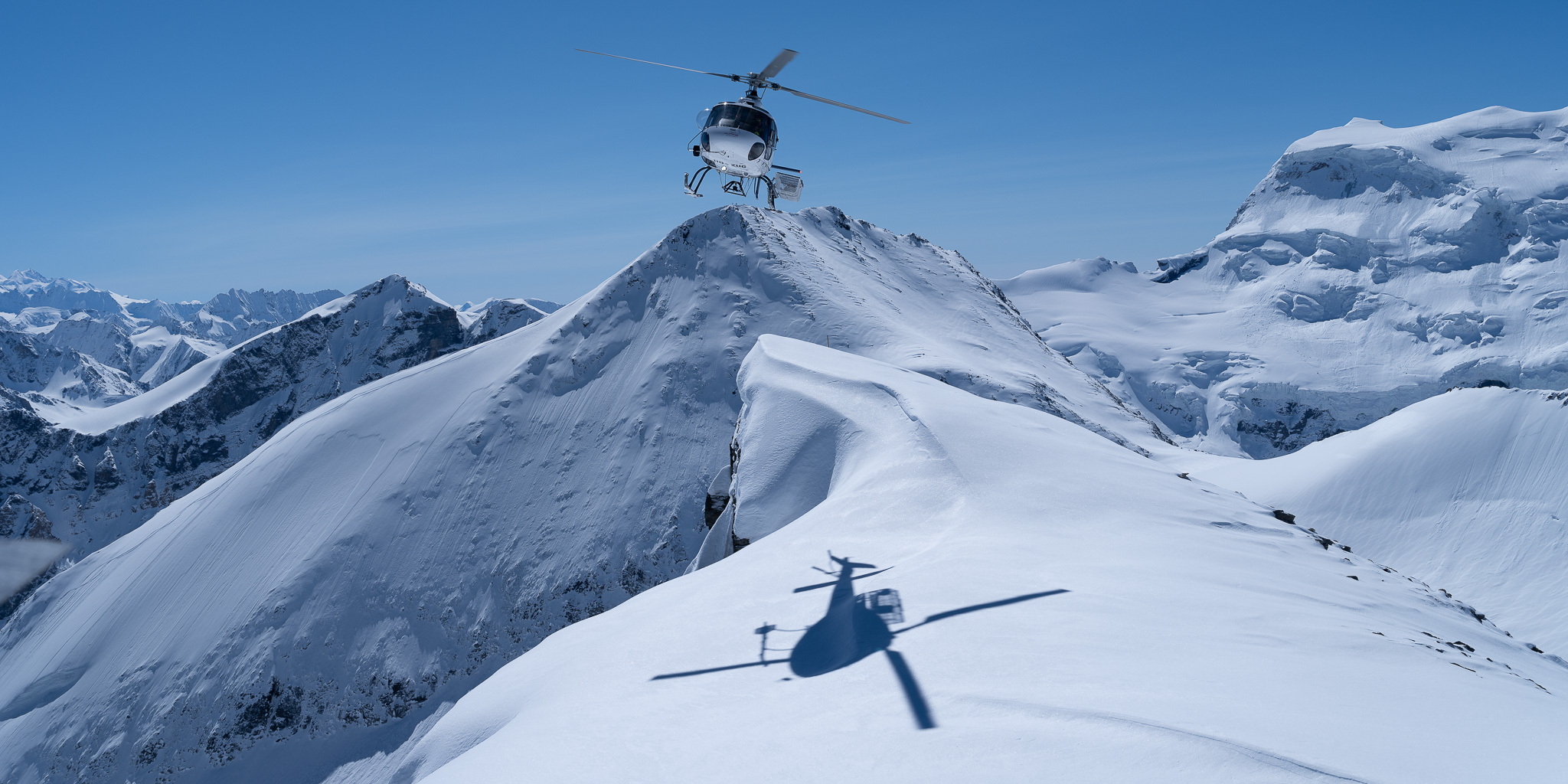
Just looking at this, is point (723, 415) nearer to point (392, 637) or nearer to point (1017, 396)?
Answer: point (1017, 396)

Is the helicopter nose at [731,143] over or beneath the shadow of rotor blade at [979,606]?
over

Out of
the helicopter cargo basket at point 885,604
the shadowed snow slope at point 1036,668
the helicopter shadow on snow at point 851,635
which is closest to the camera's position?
the shadowed snow slope at point 1036,668

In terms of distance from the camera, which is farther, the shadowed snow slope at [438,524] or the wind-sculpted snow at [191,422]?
the wind-sculpted snow at [191,422]

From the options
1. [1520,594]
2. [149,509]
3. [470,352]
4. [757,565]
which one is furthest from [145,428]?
[1520,594]

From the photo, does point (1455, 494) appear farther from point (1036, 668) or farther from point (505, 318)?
point (505, 318)

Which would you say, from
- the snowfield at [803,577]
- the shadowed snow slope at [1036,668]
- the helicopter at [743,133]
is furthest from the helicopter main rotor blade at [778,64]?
the shadowed snow slope at [1036,668]

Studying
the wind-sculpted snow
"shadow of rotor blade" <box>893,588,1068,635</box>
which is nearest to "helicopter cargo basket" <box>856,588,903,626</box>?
"shadow of rotor blade" <box>893,588,1068,635</box>

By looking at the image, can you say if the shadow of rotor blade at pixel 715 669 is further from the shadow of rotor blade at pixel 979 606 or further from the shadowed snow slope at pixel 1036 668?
the shadow of rotor blade at pixel 979 606
